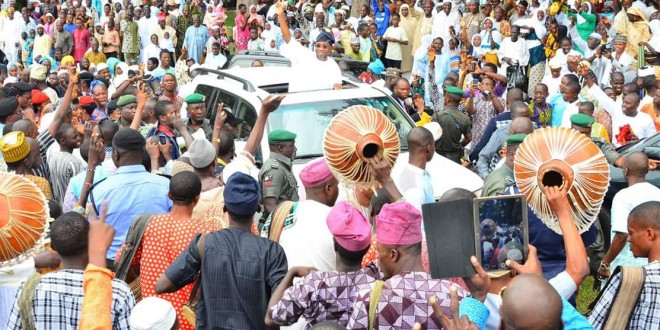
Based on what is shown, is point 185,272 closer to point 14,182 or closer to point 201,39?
point 14,182

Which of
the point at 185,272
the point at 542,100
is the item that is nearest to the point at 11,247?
the point at 185,272

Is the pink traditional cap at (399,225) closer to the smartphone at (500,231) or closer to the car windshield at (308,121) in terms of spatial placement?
the smartphone at (500,231)

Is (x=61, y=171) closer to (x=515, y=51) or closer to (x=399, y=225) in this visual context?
(x=399, y=225)

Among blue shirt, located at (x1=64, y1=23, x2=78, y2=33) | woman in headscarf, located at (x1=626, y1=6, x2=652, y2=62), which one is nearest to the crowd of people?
woman in headscarf, located at (x1=626, y1=6, x2=652, y2=62)

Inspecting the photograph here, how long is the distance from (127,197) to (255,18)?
58.9 ft

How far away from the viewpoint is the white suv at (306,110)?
31.6 feet

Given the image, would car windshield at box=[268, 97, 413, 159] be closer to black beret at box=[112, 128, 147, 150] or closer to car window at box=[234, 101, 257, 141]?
car window at box=[234, 101, 257, 141]

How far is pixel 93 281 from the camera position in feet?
14.0

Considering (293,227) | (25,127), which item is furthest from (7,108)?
(293,227)

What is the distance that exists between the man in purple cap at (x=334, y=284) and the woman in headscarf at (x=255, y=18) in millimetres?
19238

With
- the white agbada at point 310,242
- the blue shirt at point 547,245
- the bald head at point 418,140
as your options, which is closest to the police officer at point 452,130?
the bald head at point 418,140

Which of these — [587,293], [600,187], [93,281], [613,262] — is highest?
[600,187]

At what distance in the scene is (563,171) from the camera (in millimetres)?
4723

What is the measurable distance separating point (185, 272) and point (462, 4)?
17.1 meters
